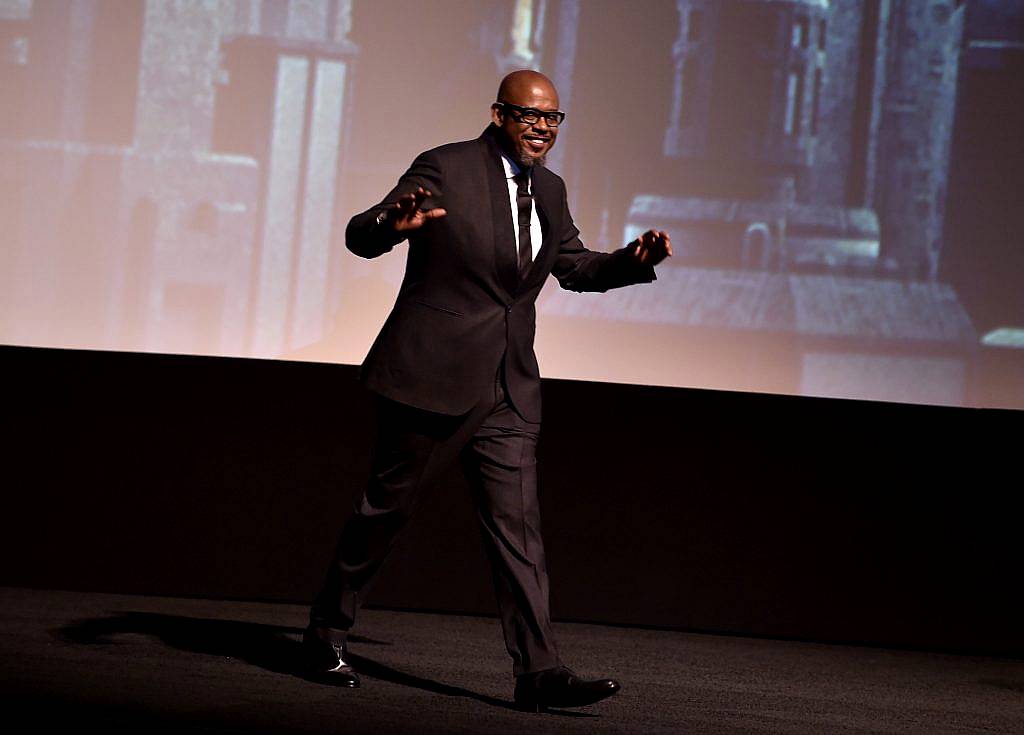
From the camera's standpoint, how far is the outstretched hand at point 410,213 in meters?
2.64

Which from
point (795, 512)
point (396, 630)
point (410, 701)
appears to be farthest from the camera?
point (795, 512)

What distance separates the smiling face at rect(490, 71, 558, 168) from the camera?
2.85 metres

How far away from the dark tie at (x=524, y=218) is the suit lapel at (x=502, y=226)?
2 centimetres

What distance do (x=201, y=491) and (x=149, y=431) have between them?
248 mm

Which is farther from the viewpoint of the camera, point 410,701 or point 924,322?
point 924,322

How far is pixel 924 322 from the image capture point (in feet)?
13.3

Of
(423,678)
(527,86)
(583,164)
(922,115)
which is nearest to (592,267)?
(527,86)

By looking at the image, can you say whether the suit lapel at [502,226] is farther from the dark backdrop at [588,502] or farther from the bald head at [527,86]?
the dark backdrop at [588,502]

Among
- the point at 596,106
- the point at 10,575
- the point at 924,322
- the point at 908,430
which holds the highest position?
the point at 596,106

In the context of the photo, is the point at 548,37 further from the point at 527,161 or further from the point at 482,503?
the point at 482,503

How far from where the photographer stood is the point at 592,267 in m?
3.02

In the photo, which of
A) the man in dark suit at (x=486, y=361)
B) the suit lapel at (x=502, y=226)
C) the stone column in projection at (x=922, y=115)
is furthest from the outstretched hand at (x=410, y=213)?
the stone column in projection at (x=922, y=115)

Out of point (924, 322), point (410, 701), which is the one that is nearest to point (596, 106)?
point (924, 322)

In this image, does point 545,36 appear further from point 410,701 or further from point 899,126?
point 410,701
